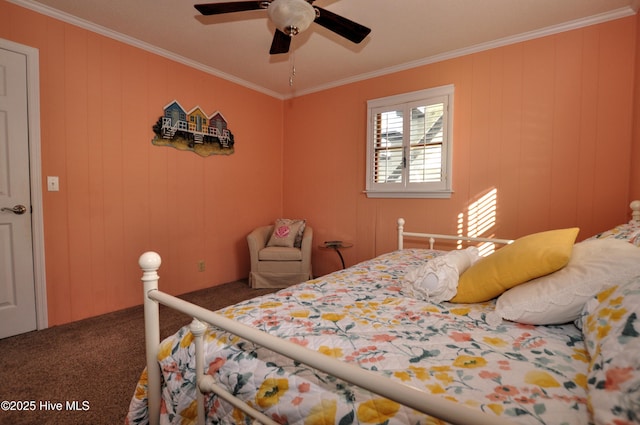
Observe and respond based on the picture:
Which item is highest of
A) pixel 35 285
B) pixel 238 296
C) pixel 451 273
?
pixel 451 273

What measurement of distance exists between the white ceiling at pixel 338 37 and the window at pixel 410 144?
41 centimetres

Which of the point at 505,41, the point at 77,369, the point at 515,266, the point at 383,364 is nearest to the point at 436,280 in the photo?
the point at 515,266

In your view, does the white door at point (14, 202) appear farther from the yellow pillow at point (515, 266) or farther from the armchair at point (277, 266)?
the yellow pillow at point (515, 266)

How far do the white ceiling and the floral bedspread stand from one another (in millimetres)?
2092

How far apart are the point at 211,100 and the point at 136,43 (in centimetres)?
83

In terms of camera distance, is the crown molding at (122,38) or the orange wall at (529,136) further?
the orange wall at (529,136)

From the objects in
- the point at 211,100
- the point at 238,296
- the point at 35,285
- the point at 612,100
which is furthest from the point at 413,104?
the point at 35,285

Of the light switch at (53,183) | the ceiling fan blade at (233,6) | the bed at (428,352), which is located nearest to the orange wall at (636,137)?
the bed at (428,352)

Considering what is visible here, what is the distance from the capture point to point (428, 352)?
890 millimetres

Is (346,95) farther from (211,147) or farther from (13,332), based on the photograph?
(13,332)

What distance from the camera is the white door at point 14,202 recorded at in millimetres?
2174

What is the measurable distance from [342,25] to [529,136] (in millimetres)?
1929

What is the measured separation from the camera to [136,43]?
2.81 metres

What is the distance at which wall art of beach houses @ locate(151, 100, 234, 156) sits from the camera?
3.05 meters
